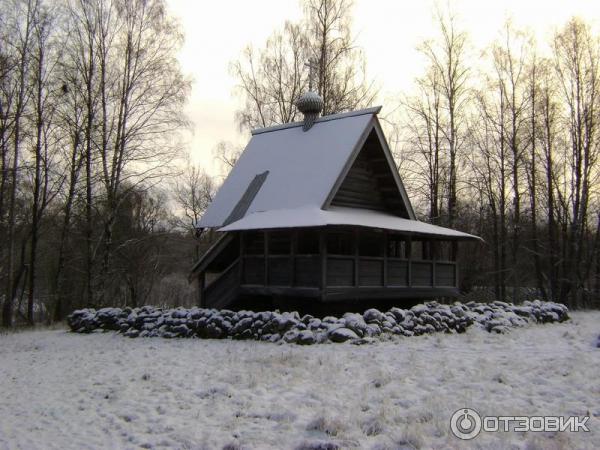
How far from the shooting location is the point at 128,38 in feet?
70.5

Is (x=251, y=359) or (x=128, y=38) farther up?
(x=128, y=38)

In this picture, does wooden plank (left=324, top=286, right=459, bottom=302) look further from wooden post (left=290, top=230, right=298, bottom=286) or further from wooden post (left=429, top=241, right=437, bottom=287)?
wooden post (left=290, top=230, right=298, bottom=286)

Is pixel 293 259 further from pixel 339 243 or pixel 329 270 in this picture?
pixel 339 243

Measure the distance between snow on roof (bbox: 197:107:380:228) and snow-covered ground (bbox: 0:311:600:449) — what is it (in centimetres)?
639

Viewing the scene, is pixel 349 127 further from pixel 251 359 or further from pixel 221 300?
pixel 251 359

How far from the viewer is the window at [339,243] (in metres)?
17.6

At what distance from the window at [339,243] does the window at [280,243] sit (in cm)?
132

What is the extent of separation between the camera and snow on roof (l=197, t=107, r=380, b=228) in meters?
16.6

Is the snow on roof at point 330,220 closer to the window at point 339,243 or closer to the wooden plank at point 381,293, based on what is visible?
the window at point 339,243

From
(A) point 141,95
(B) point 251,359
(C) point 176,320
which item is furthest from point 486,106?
(B) point 251,359

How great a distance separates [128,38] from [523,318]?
17.6 meters

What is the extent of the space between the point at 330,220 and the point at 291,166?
4925 millimetres

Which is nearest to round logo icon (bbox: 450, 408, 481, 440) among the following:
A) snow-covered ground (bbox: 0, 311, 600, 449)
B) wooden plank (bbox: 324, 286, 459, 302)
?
snow-covered ground (bbox: 0, 311, 600, 449)

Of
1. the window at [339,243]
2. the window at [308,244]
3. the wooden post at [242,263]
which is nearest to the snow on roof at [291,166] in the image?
the wooden post at [242,263]
